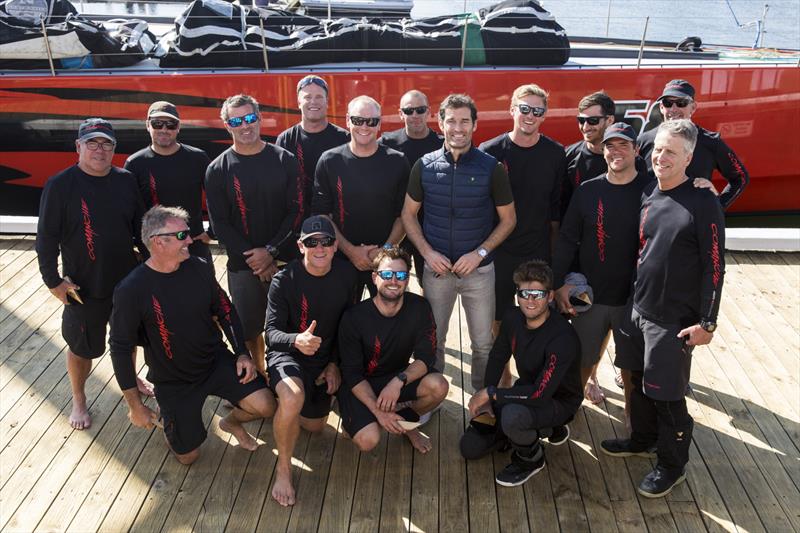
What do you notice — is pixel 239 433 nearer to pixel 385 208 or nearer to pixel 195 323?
pixel 195 323

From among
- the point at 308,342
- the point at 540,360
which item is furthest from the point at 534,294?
the point at 308,342

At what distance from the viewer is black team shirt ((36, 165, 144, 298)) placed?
3.56m

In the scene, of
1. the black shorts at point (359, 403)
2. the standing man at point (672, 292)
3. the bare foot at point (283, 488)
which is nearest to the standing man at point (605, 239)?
the standing man at point (672, 292)

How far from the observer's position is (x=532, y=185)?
3.93 meters

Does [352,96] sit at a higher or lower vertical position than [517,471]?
higher

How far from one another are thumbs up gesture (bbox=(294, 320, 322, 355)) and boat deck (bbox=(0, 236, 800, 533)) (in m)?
0.62

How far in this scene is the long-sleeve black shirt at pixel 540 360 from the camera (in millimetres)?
3346

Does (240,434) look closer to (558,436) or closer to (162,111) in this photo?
(558,436)

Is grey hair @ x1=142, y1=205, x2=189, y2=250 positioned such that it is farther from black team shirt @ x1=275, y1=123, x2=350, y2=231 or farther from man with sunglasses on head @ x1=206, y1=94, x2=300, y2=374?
black team shirt @ x1=275, y1=123, x2=350, y2=231

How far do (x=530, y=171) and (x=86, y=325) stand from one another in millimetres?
2649

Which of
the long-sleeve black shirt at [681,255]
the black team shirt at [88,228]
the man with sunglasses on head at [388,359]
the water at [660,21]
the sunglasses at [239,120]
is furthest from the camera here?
the water at [660,21]

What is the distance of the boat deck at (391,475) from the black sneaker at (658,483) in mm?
46

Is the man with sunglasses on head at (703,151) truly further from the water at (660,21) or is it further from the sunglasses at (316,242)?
the water at (660,21)

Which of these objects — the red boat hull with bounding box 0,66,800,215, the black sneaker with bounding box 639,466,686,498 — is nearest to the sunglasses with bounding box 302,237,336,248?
the black sneaker with bounding box 639,466,686,498
